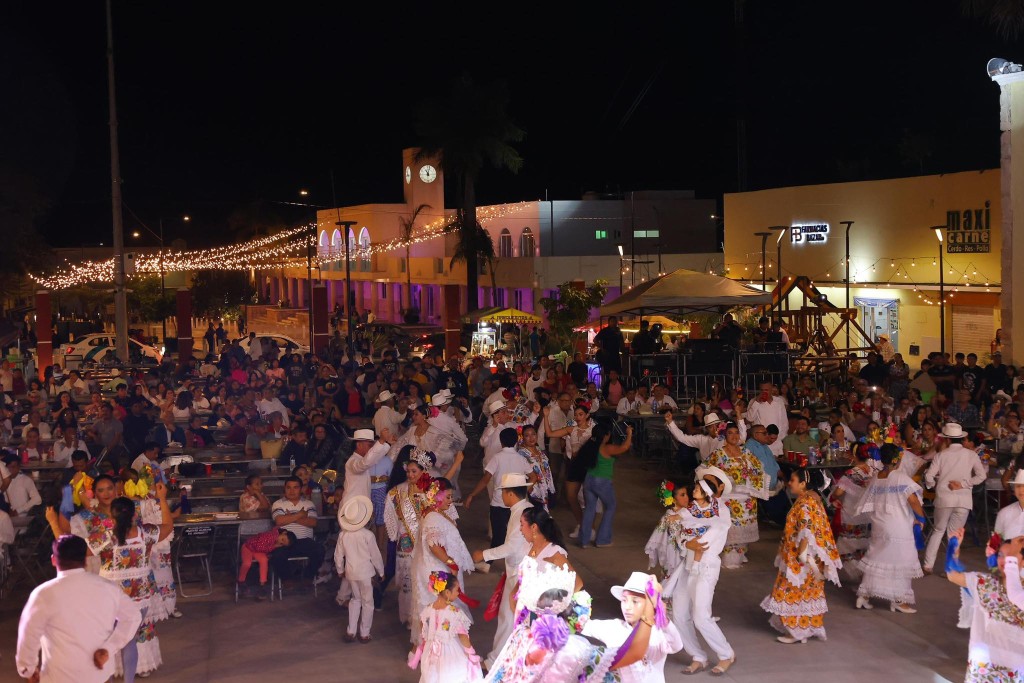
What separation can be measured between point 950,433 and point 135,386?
1188 cm

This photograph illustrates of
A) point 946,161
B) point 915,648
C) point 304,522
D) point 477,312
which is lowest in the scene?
point 915,648

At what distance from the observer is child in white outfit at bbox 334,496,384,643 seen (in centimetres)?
922

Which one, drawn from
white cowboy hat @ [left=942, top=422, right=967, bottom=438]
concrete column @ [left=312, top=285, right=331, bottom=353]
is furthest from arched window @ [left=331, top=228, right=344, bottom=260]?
white cowboy hat @ [left=942, top=422, right=967, bottom=438]

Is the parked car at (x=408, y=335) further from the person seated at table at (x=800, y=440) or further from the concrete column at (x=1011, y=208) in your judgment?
the person seated at table at (x=800, y=440)

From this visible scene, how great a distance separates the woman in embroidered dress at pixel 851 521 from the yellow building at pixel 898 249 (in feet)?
55.0

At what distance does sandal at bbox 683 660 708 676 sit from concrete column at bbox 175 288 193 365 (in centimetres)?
1912

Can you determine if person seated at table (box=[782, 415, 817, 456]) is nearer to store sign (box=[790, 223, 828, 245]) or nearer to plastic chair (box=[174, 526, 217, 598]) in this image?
plastic chair (box=[174, 526, 217, 598])

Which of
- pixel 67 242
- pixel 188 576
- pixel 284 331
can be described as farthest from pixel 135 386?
pixel 67 242

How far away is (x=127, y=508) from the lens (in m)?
8.21

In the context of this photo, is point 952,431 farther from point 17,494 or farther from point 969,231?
point 969,231

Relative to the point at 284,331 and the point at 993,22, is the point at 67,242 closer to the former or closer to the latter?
the point at 284,331

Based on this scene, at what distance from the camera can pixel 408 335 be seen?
3594 cm

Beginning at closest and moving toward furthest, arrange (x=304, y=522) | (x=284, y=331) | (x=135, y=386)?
(x=304, y=522) < (x=135, y=386) < (x=284, y=331)

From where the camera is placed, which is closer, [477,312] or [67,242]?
[477,312]
